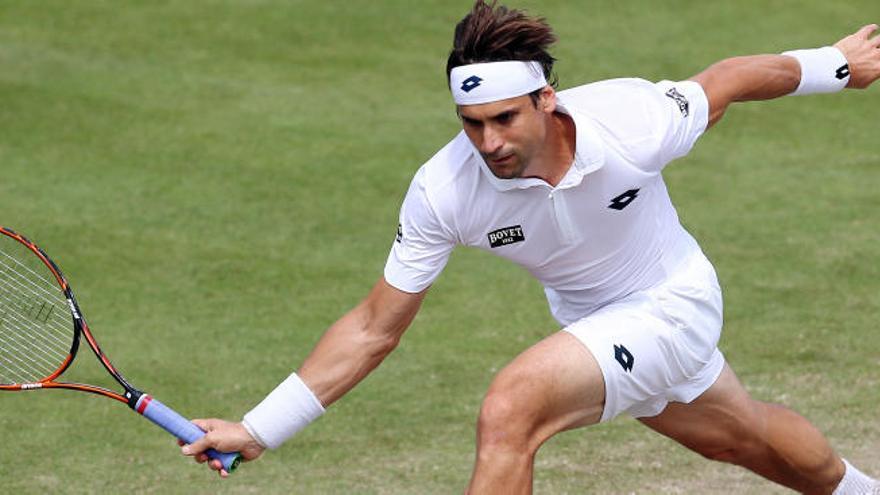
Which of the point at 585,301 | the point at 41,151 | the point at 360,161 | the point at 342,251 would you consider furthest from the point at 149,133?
the point at 585,301

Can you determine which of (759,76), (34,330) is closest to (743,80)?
(759,76)

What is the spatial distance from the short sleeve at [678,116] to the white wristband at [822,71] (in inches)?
21.0

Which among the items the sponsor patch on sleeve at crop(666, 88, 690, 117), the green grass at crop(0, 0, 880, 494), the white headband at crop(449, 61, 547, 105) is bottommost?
the green grass at crop(0, 0, 880, 494)

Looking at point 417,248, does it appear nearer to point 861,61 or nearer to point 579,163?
point 579,163

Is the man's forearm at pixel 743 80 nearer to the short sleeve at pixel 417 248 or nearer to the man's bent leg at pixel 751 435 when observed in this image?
the man's bent leg at pixel 751 435

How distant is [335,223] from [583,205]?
5314mm

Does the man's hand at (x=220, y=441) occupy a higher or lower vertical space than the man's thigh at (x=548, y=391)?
lower

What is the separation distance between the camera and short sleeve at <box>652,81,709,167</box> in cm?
623

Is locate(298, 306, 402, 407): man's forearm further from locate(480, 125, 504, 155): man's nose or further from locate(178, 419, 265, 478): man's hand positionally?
locate(480, 125, 504, 155): man's nose

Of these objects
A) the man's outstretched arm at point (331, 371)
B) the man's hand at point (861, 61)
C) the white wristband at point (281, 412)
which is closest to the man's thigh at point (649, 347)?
the man's outstretched arm at point (331, 371)

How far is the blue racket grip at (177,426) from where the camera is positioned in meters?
6.02

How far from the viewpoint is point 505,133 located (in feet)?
19.3

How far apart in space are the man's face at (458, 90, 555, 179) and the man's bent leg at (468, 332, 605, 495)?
0.66m

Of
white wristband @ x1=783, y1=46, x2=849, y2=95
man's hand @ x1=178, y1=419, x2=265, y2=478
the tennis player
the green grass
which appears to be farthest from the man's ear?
the green grass
